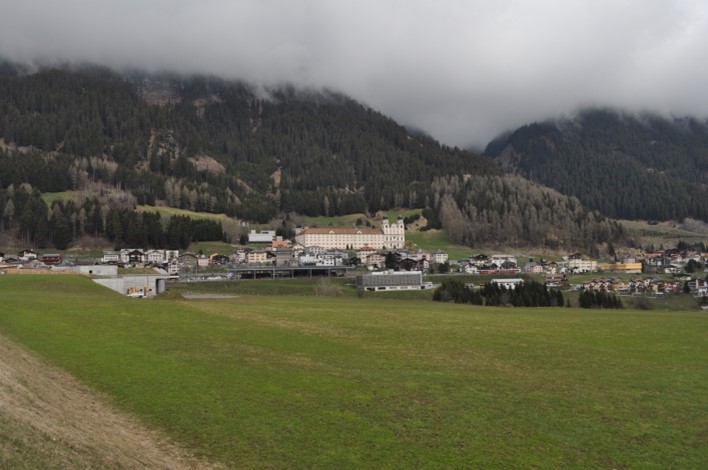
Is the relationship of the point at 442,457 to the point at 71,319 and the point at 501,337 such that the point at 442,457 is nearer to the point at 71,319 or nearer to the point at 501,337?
the point at 501,337

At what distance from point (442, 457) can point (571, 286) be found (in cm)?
11394

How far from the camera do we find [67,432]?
11609 millimetres

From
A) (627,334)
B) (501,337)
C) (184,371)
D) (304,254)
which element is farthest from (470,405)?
(304,254)

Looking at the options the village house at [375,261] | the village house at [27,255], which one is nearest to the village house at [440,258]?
the village house at [375,261]

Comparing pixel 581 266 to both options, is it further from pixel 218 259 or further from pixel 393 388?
pixel 393 388

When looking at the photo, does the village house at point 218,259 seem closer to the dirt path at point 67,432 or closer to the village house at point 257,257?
the village house at point 257,257

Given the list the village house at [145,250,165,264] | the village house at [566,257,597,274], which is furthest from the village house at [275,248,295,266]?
the village house at [566,257,597,274]

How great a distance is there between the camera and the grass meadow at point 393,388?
12.7 meters

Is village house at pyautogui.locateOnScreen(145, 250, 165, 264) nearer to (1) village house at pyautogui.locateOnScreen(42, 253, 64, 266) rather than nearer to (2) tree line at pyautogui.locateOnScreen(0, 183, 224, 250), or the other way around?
(2) tree line at pyautogui.locateOnScreen(0, 183, 224, 250)

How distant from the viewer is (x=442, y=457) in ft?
40.2

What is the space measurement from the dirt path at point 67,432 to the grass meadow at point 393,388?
2.37 ft

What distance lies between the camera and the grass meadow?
1270cm

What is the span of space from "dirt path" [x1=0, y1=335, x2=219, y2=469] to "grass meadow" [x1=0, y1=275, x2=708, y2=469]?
72 centimetres

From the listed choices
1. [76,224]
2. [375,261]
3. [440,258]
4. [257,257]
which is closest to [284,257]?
[257,257]
